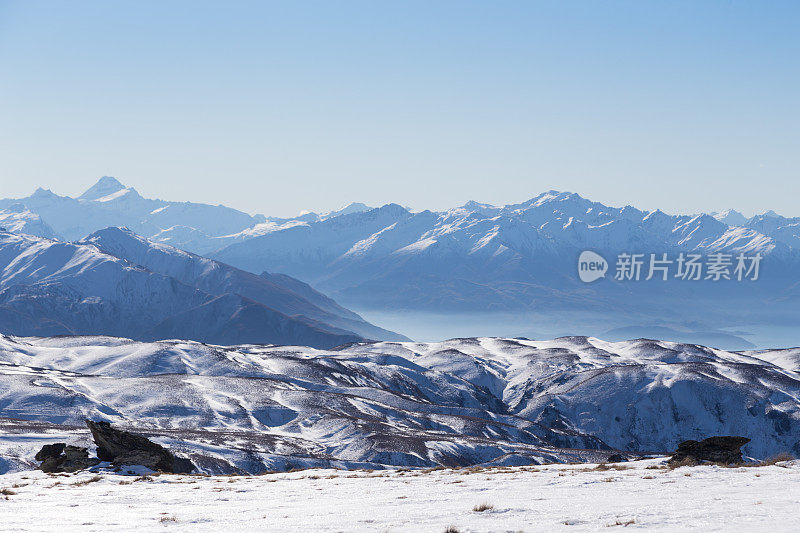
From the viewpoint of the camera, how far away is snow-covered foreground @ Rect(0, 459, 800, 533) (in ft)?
71.2

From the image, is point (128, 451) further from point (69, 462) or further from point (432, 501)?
point (432, 501)

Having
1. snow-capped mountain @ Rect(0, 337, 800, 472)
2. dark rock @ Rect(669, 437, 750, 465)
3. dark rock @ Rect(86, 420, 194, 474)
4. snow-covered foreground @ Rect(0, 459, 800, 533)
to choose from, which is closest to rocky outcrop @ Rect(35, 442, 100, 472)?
dark rock @ Rect(86, 420, 194, 474)

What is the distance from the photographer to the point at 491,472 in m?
38.3

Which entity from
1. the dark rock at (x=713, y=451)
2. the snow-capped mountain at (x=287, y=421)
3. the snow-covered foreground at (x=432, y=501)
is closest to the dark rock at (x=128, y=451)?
the snow-covered foreground at (x=432, y=501)

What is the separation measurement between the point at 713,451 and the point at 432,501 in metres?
18.0

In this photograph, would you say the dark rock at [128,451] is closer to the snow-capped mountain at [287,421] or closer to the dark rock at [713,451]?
the snow-capped mountain at [287,421]

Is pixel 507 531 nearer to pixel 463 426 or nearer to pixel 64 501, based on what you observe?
pixel 64 501

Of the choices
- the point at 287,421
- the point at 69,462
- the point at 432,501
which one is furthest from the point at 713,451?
the point at 287,421

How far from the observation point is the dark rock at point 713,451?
3709 centimetres

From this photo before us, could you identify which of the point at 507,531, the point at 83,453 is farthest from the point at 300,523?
the point at 83,453

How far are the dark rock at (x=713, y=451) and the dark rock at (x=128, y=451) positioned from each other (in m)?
30.2

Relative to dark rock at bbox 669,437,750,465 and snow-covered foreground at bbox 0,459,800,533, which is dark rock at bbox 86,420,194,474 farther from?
dark rock at bbox 669,437,750,465

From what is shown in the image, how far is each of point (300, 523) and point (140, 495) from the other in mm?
12193

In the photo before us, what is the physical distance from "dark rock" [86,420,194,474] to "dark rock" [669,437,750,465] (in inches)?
1188
